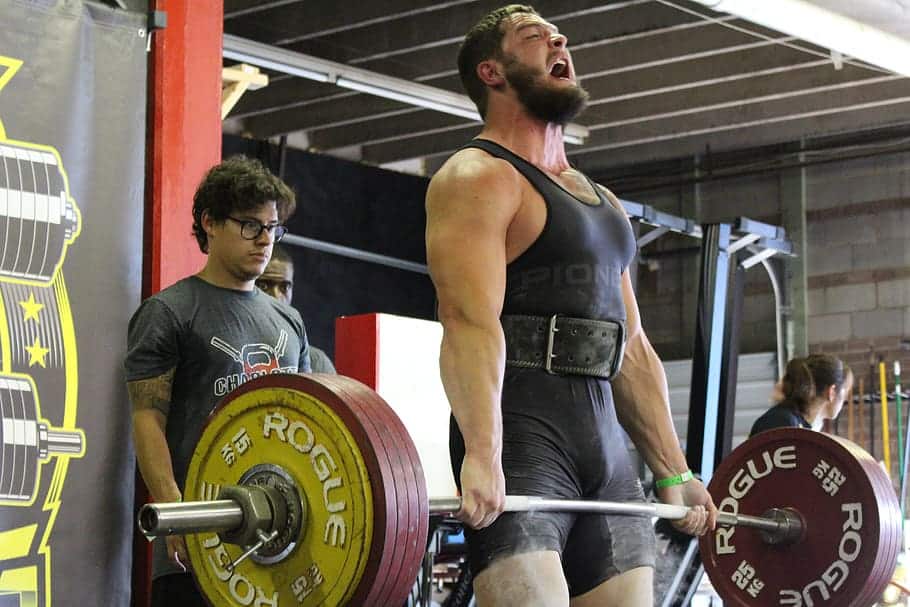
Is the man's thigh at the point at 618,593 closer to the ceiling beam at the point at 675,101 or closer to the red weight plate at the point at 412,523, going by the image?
the red weight plate at the point at 412,523

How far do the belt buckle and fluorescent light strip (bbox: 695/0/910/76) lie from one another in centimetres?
369

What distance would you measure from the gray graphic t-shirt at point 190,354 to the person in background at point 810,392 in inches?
94.4

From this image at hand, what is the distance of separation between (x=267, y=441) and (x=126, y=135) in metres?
1.30

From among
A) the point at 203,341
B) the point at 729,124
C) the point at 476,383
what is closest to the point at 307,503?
the point at 476,383

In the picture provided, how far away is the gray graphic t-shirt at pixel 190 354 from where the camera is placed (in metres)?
2.60

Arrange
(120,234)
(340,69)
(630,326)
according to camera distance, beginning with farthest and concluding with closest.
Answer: (340,69) → (120,234) → (630,326)

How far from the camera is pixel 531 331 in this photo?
7.18 ft

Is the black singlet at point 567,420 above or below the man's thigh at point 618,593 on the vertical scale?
above

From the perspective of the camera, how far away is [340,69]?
7.39 meters

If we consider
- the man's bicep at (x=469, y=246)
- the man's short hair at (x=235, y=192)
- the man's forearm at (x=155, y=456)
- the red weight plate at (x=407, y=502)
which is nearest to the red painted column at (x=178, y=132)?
the man's short hair at (x=235, y=192)

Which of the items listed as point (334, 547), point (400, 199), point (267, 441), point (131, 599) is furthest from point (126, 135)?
point (400, 199)

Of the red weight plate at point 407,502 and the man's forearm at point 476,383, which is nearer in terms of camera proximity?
the red weight plate at point 407,502

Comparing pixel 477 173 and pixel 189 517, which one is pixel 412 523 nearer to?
pixel 189 517

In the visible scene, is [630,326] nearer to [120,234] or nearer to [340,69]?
[120,234]
